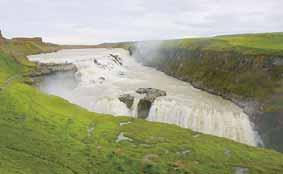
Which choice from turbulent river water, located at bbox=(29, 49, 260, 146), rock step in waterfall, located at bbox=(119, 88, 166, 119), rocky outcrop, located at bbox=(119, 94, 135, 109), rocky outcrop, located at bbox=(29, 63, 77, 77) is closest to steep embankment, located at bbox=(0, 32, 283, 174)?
turbulent river water, located at bbox=(29, 49, 260, 146)

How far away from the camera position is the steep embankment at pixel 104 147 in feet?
117

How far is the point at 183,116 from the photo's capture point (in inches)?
2331

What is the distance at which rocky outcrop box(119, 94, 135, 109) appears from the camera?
64.3 m

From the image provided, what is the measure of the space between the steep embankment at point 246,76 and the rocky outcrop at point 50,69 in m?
24.6

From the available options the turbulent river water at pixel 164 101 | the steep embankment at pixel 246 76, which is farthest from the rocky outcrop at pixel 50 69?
the steep embankment at pixel 246 76

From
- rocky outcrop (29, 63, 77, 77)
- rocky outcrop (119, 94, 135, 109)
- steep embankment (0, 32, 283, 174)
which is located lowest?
steep embankment (0, 32, 283, 174)

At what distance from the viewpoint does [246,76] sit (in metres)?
73.3

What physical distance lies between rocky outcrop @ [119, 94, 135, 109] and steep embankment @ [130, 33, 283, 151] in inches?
677

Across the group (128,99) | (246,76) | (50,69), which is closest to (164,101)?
(128,99)

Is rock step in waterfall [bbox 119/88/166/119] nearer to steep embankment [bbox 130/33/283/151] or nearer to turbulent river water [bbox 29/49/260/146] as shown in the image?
turbulent river water [bbox 29/49/260/146]

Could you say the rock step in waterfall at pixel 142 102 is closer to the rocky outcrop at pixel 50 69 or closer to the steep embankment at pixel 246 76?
the steep embankment at pixel 246 76

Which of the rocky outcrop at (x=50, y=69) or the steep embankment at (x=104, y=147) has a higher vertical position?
the rocky outcrop at (x=50, y=69)

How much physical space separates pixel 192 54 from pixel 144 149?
6438 cm

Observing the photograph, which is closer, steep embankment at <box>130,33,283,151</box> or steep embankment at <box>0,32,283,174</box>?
steep embankment at <box>0,32,283,174</box>
